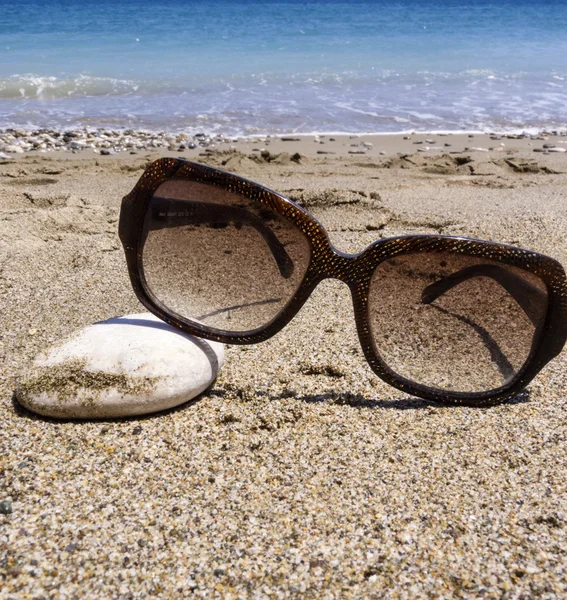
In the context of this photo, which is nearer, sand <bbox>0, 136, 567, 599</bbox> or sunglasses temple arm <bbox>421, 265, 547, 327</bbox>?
sand <bbox>0, 136, 567, 599</bbox>

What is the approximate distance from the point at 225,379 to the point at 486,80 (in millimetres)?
11177

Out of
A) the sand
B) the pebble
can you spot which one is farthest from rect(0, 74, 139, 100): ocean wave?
the sand

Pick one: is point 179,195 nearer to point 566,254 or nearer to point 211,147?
point 566,254

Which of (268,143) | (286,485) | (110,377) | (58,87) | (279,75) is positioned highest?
(279,75)

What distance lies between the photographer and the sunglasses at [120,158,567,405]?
1.59 meters

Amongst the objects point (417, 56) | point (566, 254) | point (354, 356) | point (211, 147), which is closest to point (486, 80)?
Answer: point (417, 56)

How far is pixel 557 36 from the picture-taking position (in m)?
19.9

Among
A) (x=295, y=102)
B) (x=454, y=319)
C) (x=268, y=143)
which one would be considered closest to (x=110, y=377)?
(x=454, y=319)

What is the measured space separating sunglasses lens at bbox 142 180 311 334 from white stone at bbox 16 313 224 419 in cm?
19

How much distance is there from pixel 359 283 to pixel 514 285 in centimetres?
44

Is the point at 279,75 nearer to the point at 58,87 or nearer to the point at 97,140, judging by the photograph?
the point at 58,87

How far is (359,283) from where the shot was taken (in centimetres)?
166

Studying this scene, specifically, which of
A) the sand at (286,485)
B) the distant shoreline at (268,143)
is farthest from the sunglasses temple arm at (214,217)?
the distant shoreline at (268,143)

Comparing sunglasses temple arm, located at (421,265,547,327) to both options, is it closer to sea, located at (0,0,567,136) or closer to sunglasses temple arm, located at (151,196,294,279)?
sunglasses temple arm, located at (151,196,294,279)
